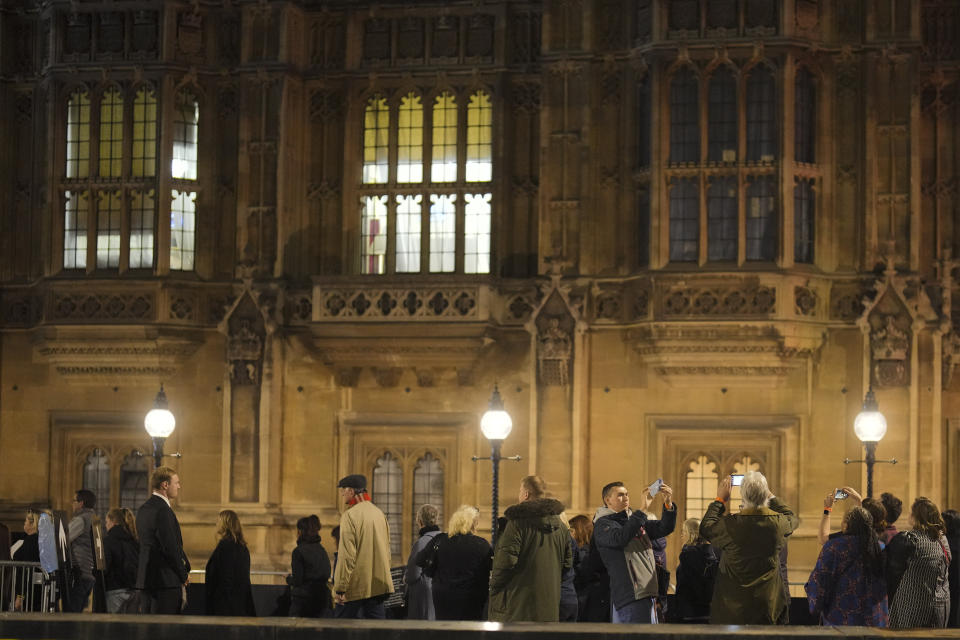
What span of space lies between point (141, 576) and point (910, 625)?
21.9 feet

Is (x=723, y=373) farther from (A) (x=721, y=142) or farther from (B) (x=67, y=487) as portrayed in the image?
(B) (x=67, y=487)

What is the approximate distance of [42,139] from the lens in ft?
86.9

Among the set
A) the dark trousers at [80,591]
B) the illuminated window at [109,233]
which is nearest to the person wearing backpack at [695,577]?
the dark trousers at [80,591]

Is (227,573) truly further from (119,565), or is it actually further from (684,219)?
(684,219)

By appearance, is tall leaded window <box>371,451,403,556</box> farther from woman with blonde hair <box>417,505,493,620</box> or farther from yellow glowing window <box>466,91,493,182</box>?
woman with blonde hair <box>417,505,493,620</box>

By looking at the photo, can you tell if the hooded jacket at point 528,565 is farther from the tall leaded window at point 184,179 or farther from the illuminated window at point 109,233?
the illuminated window at point 109,233

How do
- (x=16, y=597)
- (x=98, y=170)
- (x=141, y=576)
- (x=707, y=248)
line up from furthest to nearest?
(x=98, y=170) < (x=707, y=248) < (x=16, y=597) < (x=141, y=576)

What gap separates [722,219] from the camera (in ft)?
80.5

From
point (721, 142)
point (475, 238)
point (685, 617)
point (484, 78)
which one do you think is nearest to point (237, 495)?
point (475, 238)

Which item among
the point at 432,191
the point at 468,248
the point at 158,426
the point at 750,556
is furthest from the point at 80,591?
the point at 432,191

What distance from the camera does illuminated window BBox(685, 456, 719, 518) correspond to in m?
24.9

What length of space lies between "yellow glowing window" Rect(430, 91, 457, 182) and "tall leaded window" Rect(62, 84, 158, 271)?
428cm

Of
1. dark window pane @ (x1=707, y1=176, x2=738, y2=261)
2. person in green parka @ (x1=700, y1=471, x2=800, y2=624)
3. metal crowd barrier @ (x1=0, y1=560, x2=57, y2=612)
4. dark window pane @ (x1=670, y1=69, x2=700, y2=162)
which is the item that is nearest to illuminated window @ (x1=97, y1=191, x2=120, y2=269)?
metal crowd barrier @ (x1=0, y1=560, x2=57, y2=612)

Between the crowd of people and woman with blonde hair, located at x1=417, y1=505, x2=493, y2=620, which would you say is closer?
the crowd of people
